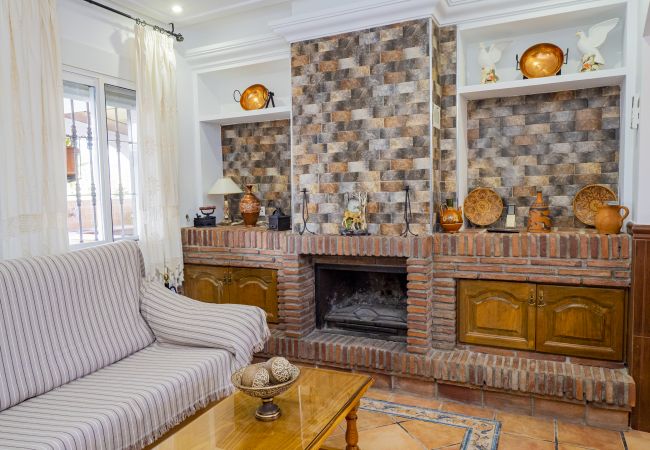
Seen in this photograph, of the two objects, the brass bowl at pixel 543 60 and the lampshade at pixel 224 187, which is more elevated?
the brass bowl at pixel 543 60

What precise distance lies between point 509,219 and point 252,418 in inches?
91.1

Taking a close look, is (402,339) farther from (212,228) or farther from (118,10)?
(118,10)

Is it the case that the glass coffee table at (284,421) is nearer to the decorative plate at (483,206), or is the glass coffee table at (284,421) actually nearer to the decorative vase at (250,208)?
the decorative plate at (483,206)

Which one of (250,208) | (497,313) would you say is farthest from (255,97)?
(497,313)

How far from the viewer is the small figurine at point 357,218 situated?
3125mm

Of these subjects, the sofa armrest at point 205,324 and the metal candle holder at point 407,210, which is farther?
the metal candle holder at point 407,210

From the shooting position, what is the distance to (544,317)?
2.76 metres

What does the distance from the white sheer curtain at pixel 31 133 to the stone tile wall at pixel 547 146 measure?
273cm

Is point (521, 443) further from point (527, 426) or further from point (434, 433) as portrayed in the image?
point (434, 433)

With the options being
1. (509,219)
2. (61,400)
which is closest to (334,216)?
(509,219)

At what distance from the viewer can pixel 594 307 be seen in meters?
2.65

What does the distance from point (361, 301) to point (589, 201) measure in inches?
67.6

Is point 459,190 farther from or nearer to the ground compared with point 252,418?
farther from the ground

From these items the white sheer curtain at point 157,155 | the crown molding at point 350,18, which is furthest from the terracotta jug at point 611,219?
the white sheer curtain at point 157,155
